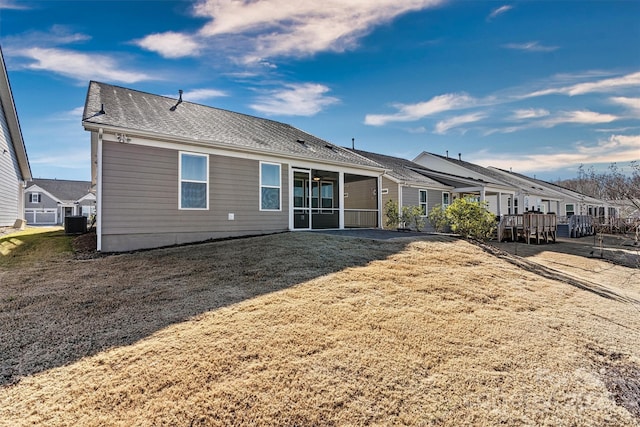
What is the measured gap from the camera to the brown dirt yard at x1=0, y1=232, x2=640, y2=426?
8.27 feet

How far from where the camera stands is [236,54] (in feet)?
38.0

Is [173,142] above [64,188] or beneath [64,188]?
beneath

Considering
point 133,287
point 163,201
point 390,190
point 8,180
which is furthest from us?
point 390,190

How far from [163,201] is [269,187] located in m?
3.37

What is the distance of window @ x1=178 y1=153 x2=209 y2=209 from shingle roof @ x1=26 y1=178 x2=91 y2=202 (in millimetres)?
38165

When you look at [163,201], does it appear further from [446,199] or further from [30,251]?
[446,199]

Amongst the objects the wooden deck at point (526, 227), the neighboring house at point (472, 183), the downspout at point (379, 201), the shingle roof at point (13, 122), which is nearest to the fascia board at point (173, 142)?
the downspout at point (379, 201)

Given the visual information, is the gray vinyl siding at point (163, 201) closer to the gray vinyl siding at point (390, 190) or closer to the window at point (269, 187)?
the window at point (269, 187)

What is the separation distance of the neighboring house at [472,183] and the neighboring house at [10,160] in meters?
22.0

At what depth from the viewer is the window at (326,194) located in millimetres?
15000

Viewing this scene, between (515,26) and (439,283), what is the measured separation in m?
9.76

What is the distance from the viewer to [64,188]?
41.0m

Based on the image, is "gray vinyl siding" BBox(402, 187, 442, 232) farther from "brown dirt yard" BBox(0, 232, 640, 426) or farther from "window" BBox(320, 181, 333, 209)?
"brown dirt yard" BBox(0, 232, 640, 426)

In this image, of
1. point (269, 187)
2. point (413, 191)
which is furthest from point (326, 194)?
point (413, 191)
